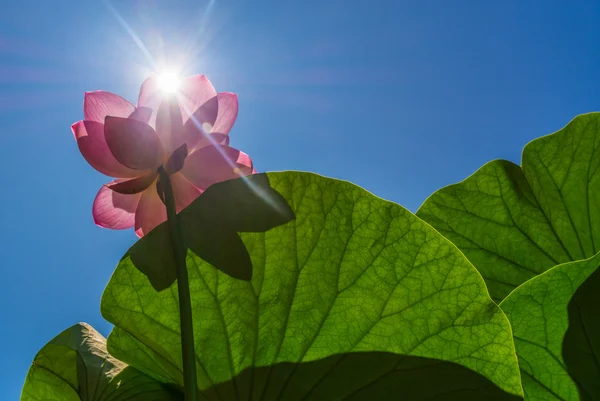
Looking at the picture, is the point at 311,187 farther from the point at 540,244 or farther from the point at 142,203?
the point at 540,244

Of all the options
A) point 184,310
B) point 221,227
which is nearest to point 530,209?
point 221,227

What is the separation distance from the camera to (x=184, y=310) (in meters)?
0.67

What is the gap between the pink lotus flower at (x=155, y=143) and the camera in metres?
0.88

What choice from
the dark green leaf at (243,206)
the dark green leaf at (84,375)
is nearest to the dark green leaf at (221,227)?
the dark green leaf at (243,206)

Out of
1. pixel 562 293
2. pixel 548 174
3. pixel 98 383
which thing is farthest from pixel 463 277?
pixel 548 174

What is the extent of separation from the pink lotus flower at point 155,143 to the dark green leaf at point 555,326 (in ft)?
2.02

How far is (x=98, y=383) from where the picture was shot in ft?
3.05

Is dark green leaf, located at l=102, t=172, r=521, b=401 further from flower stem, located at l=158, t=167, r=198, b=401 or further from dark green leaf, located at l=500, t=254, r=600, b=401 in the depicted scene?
dark green leaf, located at l=500, t=254, r=600, b=401

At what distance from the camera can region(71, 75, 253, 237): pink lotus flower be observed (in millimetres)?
881

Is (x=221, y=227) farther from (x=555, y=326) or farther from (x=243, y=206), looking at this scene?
(x=555, y=326)

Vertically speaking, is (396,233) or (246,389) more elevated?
(396,233)

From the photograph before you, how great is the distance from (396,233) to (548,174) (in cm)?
90

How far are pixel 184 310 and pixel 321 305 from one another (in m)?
0.26

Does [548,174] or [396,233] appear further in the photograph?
[548,174]
